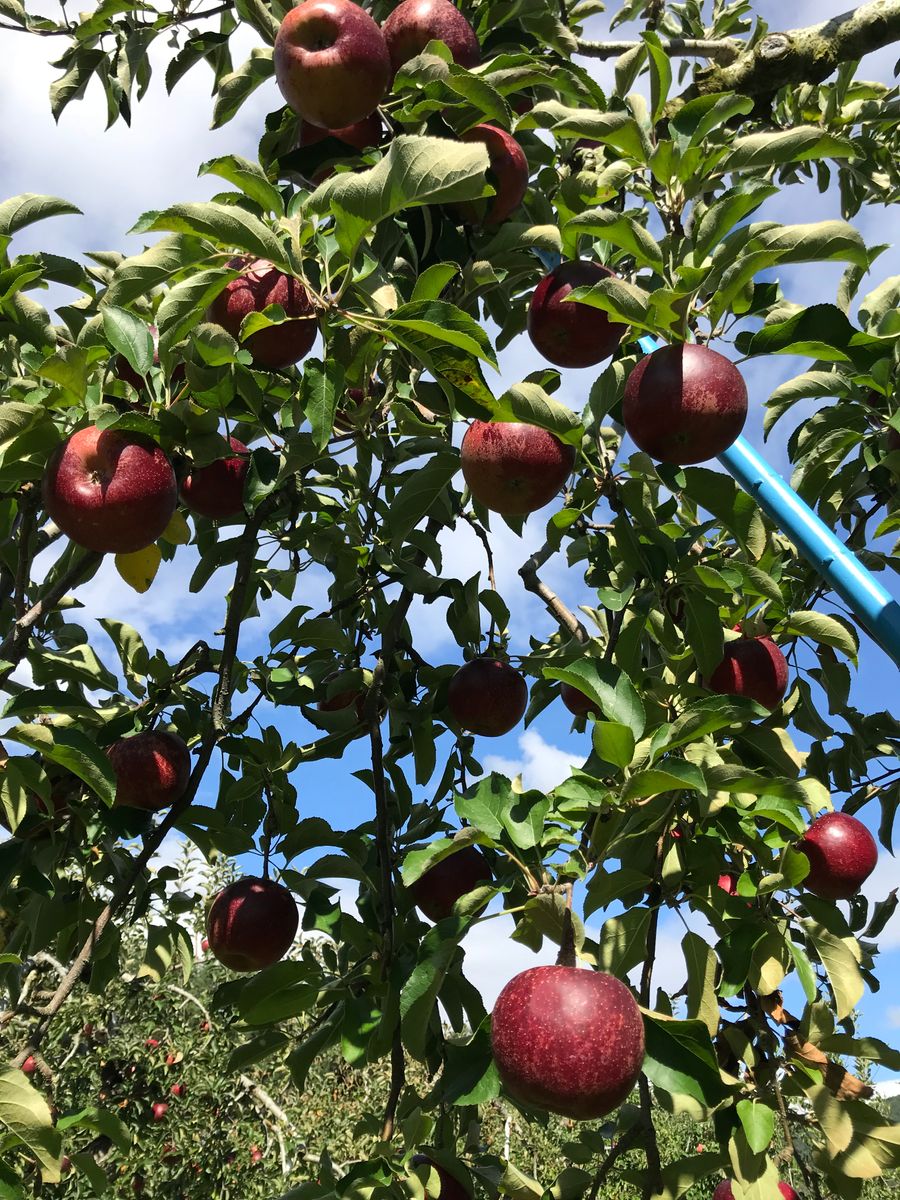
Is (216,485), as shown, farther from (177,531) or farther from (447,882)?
(447,882)

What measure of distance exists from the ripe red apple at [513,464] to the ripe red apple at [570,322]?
0.20 meters

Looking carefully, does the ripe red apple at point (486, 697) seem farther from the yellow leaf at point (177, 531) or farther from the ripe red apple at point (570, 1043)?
the ripe red apple at point (570, 1043)

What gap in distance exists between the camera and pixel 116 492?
5.18 feet

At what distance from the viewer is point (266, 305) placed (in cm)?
159

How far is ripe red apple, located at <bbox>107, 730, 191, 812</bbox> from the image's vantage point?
6.67 feet

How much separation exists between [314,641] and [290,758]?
302 mm

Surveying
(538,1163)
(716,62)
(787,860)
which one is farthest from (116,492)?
(538,1163)

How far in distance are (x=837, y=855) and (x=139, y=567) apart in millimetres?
1668

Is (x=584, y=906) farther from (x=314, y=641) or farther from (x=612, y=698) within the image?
(x=314, y=641)

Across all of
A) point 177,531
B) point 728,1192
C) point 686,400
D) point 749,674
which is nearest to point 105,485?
point 177,531

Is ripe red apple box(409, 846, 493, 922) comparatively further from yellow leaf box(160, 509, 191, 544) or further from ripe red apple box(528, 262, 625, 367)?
ripe red apple box(528, 262, 625, 367)

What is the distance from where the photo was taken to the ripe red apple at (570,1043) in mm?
1265

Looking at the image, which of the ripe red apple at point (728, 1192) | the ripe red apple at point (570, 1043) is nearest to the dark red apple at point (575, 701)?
the ripe red apple at point (728, 1192)

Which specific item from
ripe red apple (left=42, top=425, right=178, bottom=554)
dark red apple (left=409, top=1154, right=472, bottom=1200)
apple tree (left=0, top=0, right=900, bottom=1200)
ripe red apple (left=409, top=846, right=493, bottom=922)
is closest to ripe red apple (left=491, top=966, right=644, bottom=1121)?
apple tree (left=0, top=0, right=900, bottom=1200)
